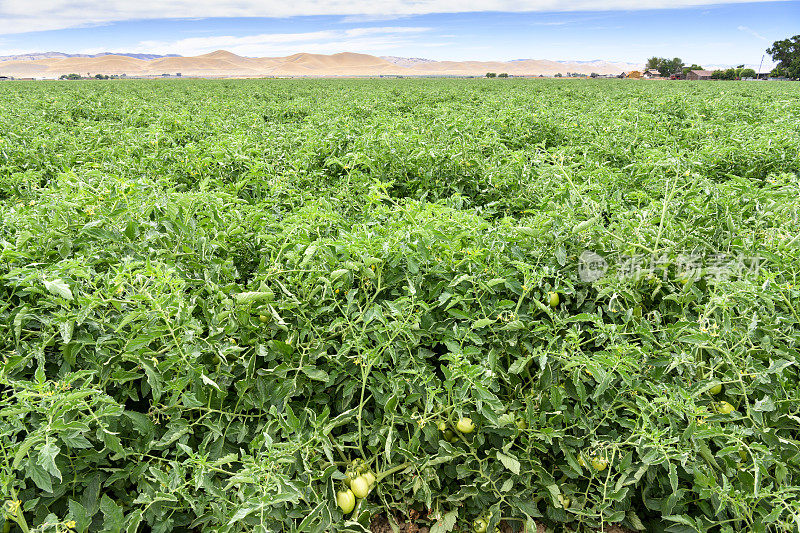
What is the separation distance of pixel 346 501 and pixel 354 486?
62 millimetres

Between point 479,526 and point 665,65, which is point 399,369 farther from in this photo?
point 665,65

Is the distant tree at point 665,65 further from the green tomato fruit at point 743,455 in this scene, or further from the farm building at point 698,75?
the green tomato fruit at point 743,455

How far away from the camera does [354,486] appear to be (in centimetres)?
180

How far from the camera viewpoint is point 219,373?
1817mm

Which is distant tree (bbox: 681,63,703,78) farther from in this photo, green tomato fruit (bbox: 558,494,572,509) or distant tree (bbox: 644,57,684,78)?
green tomato fruit (bbox: 558,494,572,509)

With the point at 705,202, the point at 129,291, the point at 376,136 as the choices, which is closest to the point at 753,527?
the point at 705,202

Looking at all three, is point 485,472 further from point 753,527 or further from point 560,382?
point 753,527

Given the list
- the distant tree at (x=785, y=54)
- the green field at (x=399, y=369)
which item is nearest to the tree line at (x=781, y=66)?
the distant tree at (x=785, y=54)

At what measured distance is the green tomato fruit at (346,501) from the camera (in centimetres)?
176

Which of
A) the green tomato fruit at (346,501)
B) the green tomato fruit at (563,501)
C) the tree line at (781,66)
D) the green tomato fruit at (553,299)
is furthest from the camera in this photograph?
the tree line at (781,66)

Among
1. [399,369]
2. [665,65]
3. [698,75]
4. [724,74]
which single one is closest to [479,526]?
[399,369]

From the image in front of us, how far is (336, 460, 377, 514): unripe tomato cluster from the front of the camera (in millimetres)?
1767

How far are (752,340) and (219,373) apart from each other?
2.18m

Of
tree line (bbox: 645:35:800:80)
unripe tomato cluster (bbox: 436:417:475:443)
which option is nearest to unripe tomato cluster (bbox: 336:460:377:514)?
unripe tomato cluster (bbox: 436:417:475:443)
